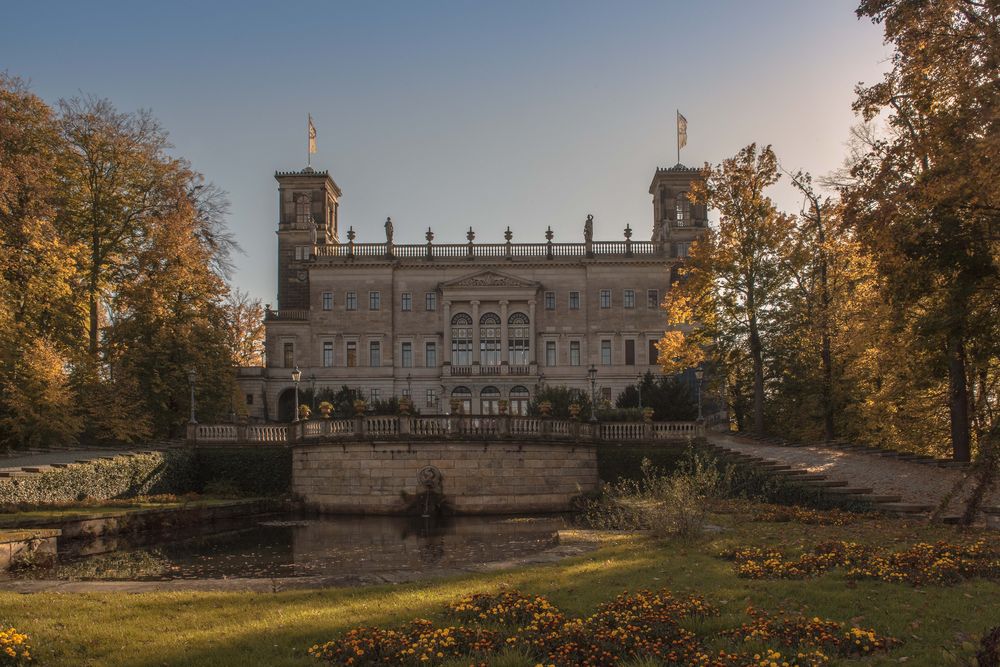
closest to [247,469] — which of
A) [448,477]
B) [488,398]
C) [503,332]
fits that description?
[448,477]

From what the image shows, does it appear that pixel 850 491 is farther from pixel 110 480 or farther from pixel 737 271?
pixel 110 480

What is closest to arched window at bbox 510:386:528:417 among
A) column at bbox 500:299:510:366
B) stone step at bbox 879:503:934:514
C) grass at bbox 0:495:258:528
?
column at bbox 500:299:510:366

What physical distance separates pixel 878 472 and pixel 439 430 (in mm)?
14654

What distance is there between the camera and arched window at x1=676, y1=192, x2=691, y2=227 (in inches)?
2813

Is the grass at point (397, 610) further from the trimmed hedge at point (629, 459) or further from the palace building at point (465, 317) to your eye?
the palace building at point (465, 317)

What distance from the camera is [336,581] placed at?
41.3 feet

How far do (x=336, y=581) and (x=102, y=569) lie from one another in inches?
333

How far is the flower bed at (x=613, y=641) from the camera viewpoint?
7.68 metres

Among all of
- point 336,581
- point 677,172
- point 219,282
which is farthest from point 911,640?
point 677,172

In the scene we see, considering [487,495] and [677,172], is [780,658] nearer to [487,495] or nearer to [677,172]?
[487,495]

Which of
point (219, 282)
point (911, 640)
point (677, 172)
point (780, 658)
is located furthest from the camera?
point (677, 172)

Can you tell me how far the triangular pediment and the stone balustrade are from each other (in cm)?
2875

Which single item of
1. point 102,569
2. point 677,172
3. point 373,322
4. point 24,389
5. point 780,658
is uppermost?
point 677,172

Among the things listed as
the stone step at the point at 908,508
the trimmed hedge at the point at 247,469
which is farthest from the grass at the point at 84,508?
the stone step at the point at 908,508
